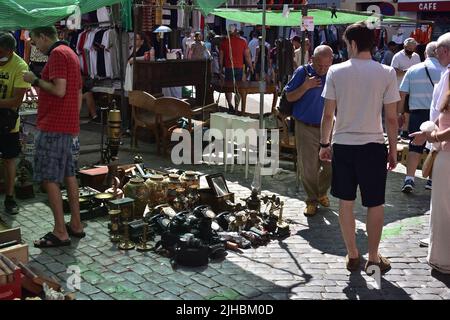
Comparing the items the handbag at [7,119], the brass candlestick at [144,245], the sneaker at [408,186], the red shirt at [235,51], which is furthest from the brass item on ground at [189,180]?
the red shirt at [235,51]

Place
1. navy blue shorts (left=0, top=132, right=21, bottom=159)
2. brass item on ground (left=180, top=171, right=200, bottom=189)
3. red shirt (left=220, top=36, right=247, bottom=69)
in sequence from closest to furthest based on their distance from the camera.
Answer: navy blue shorts (left=0, top=132, right=21, bottom=159), brass item on ground (left=180, top=171, right=200, bottom=189), red shirt (left=220, top=36, right=247, bottom=69)

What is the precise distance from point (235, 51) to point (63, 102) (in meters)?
8.64

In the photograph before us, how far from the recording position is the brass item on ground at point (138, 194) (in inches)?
213

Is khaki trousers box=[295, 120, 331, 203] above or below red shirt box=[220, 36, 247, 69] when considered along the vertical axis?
below

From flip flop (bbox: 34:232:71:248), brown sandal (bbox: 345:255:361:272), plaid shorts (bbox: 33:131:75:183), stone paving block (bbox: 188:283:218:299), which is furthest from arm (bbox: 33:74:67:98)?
brown sandal (bbox: 345:255:361:272)

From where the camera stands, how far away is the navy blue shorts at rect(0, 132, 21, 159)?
17.7 feet

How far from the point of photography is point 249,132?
23.3ft

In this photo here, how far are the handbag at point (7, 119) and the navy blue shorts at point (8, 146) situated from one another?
0.06m

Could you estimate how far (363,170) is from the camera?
13.3 ft

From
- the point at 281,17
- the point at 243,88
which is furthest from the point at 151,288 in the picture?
the point at 243,88

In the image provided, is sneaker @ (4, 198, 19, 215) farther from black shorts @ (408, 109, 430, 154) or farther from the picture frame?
black shorts @ (408, 109, 430, 154)

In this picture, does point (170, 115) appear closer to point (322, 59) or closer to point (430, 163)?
point (322, 59)

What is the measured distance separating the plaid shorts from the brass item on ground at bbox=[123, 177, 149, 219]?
0.95 m
